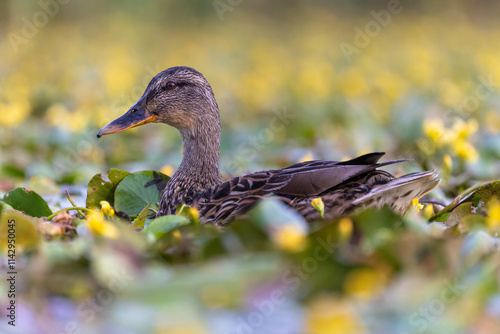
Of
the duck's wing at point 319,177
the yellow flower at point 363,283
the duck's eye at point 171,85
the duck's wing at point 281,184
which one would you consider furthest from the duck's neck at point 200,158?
the yellow flower at point 363,283

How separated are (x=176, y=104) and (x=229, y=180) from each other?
78 centimetres

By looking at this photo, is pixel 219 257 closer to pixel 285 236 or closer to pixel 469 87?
pixel 285 236

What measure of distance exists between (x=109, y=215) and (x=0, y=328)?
4.13ft

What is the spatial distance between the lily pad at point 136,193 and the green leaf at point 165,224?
0.99m

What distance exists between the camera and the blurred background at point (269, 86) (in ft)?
17.8

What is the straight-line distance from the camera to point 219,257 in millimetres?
2812

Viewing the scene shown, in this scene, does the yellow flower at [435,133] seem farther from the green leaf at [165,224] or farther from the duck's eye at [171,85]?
the green leaf at [165,224]

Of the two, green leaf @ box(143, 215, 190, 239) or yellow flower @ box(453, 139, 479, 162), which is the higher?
yellow flower @ box(453, 139, 479, 162)

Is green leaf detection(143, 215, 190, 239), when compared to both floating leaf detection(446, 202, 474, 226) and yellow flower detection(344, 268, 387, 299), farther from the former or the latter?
floating leaf detection(446, 202, 474, 226)

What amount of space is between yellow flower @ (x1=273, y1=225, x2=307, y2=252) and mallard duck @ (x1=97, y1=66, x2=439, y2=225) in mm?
1059

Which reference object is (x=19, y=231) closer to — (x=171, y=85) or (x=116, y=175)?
(x=116, y=175)

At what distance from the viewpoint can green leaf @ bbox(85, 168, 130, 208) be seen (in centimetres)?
433

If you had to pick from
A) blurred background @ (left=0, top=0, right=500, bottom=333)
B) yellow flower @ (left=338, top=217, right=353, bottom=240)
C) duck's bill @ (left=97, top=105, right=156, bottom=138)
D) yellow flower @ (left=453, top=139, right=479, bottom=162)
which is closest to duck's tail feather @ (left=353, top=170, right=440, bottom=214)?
blurred background @ (left=0, top=0, right=500, bottom=333)

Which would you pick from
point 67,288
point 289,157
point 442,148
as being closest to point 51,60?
point 289,157
